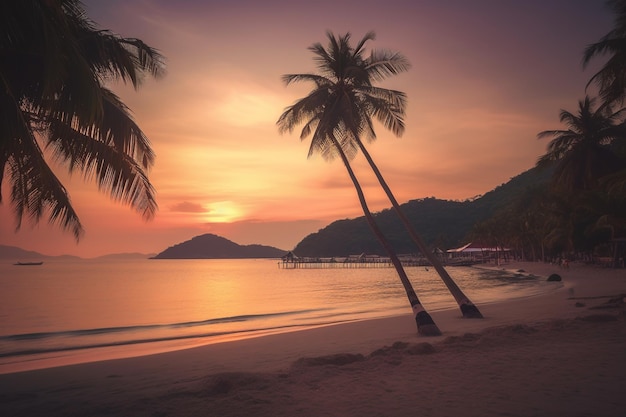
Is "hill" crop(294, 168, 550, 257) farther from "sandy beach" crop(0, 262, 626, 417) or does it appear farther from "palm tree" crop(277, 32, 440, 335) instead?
"sandy beach" crop(0, 262, 626, 417)

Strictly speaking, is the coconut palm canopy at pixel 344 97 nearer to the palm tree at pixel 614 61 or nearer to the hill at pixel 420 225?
the palm tree at pixel 614 61

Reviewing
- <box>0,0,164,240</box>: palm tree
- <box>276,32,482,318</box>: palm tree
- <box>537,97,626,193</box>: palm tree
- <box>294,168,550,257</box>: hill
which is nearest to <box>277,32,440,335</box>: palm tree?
<box>276,32,482,318</box>: palm tree

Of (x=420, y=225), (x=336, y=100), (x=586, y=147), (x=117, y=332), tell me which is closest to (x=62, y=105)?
(x=336, y=100)

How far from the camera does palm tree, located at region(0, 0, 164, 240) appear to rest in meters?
6.08

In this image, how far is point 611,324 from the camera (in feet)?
32.6

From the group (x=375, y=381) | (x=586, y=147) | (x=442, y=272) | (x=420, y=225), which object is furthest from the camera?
(x=420, y=225)

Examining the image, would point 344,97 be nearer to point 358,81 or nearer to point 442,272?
point 358,81

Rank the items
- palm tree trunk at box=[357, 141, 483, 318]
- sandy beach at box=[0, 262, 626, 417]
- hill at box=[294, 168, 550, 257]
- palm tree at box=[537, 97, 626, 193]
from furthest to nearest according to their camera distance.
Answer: hill at box=[294, 168, 550, 257] < palm tree at box=[537, 97, 626, 193] < palm tree trunk at box=[357, 141, 483, 318] < sandy beach at box=[0, 262, 626, 417]

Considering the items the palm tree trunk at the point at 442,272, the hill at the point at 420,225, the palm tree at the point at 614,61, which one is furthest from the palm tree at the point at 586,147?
the hill at the point at 420,225

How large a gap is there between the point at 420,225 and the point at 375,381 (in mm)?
153513

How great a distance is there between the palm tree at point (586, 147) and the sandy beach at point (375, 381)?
27.0m

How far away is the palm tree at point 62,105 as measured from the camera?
6.08 meters

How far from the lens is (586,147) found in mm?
33469

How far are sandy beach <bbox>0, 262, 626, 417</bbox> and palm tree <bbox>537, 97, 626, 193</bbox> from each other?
27.0 metres
